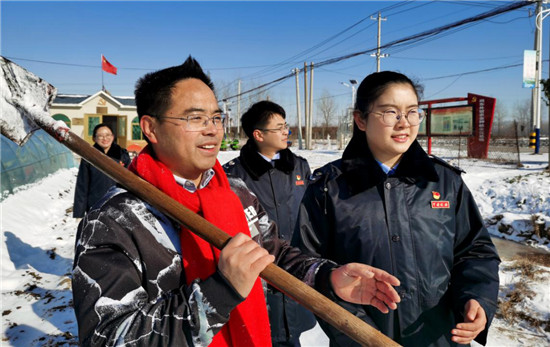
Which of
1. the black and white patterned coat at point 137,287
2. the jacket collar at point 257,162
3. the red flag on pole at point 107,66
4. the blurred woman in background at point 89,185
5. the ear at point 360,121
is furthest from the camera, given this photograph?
the red flag on pole at point 107,66

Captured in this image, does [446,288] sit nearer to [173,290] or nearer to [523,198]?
[173,290]

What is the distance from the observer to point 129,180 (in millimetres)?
1327

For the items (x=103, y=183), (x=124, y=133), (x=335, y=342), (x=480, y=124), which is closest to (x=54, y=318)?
(x=103, y=183)

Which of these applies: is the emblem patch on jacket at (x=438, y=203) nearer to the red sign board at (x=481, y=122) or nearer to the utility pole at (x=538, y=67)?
the red sign board at (x=481, y=122)

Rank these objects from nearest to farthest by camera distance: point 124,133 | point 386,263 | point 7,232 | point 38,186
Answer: point 386,263 → point 7,232 → point 38,186 → point 124,133

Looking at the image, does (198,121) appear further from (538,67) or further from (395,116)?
(538,67)

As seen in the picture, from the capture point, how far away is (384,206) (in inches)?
75.4

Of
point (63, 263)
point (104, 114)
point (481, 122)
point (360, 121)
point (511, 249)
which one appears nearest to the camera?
point (360, 121)

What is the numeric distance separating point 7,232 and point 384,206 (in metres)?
6.73

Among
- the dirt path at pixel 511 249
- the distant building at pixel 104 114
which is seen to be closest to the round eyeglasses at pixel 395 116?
the dirt path at pixel 511 249

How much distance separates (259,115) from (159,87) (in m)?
2.52

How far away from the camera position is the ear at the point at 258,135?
12.7 ft

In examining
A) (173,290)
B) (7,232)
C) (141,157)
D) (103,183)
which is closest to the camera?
(173,290)

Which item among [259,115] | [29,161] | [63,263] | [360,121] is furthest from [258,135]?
[29,161]
